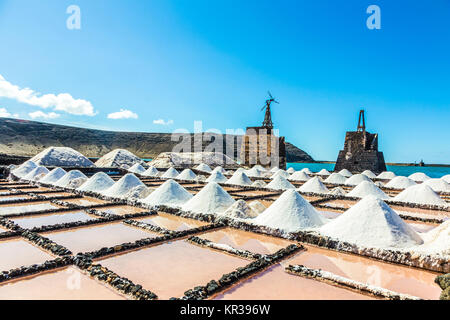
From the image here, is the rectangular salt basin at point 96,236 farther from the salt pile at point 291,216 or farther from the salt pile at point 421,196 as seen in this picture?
the salt pile at point 421,196

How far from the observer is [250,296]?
5.47ft

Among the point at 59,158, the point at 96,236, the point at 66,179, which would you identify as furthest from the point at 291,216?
the point at 59,158

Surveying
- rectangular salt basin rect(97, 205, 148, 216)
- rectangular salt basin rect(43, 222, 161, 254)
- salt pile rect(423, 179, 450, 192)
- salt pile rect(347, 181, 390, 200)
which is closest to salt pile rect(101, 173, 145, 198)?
rectangular salt basin rect(97, 205, 148, 216)

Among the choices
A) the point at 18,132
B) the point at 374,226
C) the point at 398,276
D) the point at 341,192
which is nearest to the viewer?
the point at 398,276

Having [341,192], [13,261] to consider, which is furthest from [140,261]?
[341,192]

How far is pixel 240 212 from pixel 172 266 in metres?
1.58

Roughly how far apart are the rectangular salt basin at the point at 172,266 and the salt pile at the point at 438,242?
57.3 inches

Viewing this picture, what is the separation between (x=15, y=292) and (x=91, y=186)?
4.31m

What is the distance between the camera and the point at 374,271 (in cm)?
217

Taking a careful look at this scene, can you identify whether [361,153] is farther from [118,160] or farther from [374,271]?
[374,271]

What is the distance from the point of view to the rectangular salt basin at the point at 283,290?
1669mm

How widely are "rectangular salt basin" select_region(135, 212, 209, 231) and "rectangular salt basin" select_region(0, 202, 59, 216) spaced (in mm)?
1650

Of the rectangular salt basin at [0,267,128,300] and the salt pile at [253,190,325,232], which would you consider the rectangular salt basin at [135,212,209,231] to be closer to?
the salt pile at [253,190,325,232]
